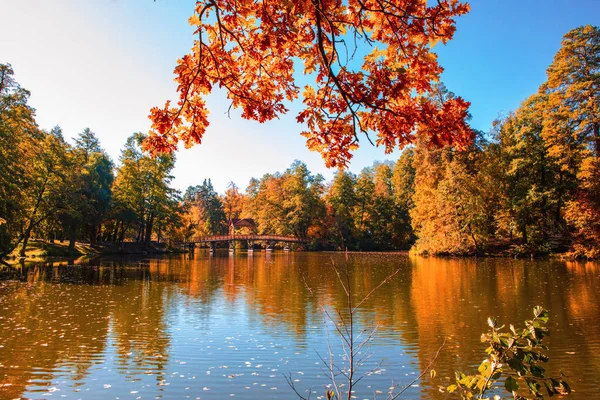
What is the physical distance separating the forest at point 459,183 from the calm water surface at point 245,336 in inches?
362

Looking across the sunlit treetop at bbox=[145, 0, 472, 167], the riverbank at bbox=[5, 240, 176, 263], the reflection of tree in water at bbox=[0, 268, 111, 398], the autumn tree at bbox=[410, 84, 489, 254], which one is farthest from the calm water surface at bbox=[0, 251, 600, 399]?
the autumn tree at bbox=[410, 84, 489, 254]

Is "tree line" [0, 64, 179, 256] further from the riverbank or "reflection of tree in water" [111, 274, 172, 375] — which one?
"reflection of tree in water" [111, 274, 172, 375]

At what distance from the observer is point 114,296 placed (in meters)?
14.9

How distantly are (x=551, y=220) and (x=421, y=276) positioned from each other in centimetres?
1823

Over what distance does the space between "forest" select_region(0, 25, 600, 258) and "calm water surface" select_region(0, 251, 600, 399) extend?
9.18 metres

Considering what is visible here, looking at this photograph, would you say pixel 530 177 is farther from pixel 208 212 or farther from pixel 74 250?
pixel 208 212

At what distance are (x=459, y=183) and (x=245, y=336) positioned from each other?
31033 millimetres

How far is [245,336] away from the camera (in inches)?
368

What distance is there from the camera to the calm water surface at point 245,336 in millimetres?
6371

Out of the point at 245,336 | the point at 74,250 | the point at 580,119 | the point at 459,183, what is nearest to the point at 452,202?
the point at 459,183

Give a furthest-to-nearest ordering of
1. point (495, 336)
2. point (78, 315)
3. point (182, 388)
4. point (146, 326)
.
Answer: point (78, 315)
point (146, 326)
point (182, 388)
point (495, 336)

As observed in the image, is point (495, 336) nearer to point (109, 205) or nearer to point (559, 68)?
point (559, 68)

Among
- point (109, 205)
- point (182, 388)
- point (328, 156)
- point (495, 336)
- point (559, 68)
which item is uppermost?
point (559, 68)

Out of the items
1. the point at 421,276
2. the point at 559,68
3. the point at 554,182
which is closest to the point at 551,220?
the point at 554,182
